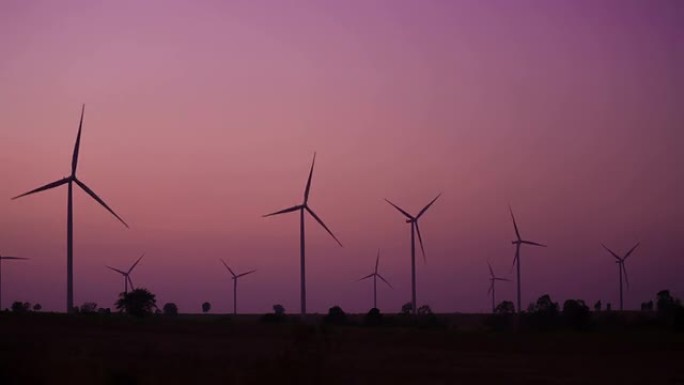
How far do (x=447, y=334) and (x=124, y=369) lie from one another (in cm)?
5672

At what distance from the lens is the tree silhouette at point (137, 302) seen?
155250 mm

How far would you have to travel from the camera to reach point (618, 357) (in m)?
77.8

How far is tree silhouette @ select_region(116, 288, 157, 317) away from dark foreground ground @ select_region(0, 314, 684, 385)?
1921 inches

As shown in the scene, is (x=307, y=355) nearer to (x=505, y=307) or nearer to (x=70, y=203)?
(x=70, y=203)

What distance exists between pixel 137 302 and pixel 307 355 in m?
117

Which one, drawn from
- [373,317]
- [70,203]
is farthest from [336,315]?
[70,203]

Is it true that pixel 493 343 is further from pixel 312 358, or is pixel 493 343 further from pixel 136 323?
pixel 312 358

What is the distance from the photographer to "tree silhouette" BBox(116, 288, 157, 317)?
155 m

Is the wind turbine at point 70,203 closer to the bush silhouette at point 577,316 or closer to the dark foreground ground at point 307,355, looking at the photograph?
the dark foreground ground at point 307,355

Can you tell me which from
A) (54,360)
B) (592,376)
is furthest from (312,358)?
(592,376)

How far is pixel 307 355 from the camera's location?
44312 millimetres

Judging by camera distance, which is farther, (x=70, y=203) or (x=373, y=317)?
(x=373, y=317)

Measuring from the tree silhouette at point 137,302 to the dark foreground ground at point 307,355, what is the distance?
4880cm

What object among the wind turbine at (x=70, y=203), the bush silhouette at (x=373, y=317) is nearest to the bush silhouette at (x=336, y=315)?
the bush silhouette at (x=373, y=317)
